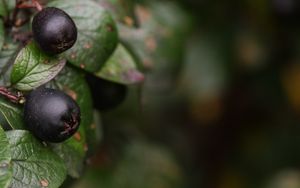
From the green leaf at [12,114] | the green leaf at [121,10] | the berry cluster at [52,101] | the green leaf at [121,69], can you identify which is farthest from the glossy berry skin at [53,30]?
the green leaf at [121,10]

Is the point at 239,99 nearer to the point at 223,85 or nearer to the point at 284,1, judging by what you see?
the point at 223,85

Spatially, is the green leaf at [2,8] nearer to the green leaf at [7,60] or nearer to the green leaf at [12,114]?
the green leaf at [7,60]

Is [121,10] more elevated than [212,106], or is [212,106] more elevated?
[121,10]

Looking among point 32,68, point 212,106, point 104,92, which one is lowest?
point 212,106

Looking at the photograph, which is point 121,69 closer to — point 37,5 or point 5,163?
point 37,5

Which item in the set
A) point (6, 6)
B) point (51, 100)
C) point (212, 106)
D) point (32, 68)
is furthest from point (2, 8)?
point (212, 106)

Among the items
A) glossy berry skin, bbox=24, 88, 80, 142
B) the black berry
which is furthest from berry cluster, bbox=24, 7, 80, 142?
the black berry
